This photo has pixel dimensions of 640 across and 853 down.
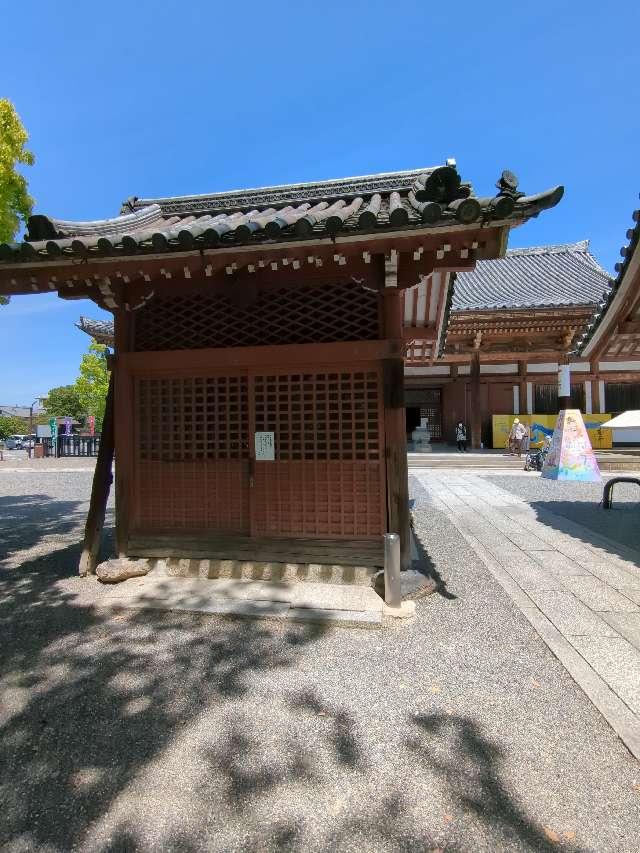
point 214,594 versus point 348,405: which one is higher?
point 348,405

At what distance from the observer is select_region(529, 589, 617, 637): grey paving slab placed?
3.42 meters

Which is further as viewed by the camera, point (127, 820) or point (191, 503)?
point (191, 503)

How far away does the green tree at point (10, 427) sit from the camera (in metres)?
53.3

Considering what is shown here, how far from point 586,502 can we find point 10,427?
2559 inches

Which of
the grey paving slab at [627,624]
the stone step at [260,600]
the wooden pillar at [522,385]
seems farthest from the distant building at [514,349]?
the stone step at [260,600]

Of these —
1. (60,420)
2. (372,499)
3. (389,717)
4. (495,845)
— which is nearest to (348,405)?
(372,499)

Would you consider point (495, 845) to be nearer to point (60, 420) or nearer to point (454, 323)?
point (454, 323)

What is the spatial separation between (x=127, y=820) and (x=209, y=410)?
11.6 ft

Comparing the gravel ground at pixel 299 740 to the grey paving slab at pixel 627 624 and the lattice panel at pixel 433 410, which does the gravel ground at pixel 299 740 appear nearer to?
the grey paving slab at pixel 627 624

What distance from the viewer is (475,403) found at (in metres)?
18.1

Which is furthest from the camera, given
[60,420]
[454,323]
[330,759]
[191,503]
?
[60,420]

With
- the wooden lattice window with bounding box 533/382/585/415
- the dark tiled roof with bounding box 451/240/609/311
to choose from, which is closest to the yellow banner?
the wooden lattice window with bounding box 533/382/585/415

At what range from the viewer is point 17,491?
1145 centimetres

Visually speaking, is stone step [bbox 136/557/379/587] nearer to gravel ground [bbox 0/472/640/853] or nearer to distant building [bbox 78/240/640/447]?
gravel ground [bbox 0/472/640/853]
